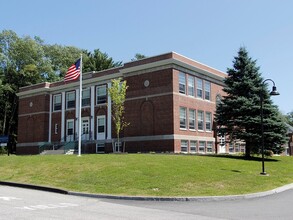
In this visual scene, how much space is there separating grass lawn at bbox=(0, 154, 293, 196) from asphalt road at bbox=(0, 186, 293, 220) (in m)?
1.55

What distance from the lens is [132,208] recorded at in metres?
11.6

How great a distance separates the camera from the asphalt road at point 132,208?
→ 10.0 metres

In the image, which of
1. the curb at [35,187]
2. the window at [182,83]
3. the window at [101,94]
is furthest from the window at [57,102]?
the curb at [35,187]

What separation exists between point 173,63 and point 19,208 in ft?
83.7

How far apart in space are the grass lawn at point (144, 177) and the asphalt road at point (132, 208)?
1547mm

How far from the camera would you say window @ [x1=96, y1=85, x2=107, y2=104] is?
4156 cm

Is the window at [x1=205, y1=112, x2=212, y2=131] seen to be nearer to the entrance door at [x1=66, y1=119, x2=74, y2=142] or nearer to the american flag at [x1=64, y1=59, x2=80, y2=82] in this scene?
the american flag at [x1=64, y1=59, x2=80, y2=82]

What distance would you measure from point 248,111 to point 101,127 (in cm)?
1708

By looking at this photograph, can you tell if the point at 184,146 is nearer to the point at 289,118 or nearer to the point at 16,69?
the point at 16,69

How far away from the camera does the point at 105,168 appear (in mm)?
19875

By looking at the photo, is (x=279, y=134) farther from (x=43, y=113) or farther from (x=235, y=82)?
(x=43, y=113)

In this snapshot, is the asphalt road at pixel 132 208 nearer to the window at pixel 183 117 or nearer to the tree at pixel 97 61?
the window at pixel 183 117

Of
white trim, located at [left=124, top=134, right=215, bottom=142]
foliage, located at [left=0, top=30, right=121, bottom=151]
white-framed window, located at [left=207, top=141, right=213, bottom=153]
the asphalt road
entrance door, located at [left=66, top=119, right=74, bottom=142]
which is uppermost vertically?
foliage, located at [left=0, top=30, right=121, bottom=151]

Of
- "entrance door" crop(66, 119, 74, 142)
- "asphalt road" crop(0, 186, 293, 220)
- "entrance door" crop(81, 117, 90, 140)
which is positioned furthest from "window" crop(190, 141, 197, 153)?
"asphalt road" crop(0, 186, 293, 220)
